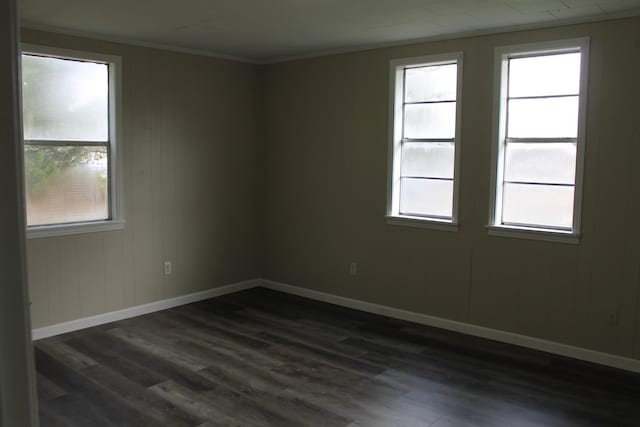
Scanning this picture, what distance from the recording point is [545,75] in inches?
166

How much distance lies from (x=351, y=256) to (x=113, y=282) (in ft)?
7.38

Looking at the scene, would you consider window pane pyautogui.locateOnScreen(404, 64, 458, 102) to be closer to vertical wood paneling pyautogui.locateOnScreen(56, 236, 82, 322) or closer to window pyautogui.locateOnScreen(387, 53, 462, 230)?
window pyautogui.locateOnScreen(387, 53, 462, 230)

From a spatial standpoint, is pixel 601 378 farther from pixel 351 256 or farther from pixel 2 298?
pixel 2 298

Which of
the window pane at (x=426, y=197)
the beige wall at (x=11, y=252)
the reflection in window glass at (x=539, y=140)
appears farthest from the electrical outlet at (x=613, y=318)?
the beige wall at (x=11, y=252)

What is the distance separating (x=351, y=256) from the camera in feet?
18.0

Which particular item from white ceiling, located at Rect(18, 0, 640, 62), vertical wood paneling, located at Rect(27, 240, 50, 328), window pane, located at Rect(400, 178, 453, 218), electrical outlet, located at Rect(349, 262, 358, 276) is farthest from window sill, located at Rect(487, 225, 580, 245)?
vertical wood paneling, located at Rect(27, 240, 50, 328)

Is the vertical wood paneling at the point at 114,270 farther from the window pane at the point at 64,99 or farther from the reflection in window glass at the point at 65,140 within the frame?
the window pane at the point at 64,99

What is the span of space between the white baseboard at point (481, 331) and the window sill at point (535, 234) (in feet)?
2.61

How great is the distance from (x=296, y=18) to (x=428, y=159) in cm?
173

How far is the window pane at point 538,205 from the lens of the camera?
4.20 metres

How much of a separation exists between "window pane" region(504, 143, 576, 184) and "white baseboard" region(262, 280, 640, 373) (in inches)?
49.7

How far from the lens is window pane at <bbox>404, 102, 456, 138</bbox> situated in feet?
15.6

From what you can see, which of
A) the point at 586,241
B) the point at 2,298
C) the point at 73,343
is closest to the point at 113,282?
the point at 73,343

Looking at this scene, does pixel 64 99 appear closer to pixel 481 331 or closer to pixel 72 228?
pixel 72 228
